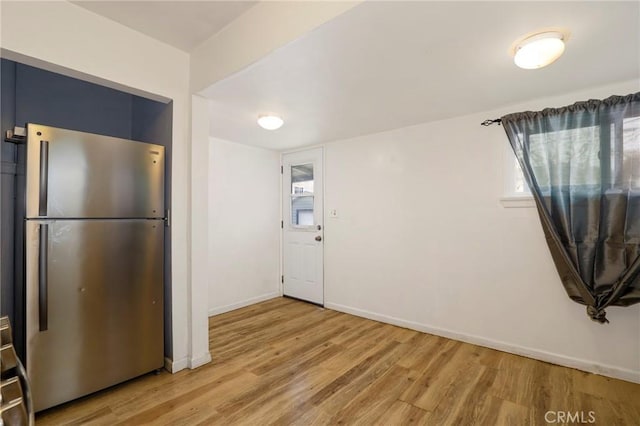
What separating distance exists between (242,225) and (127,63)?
2.41 metres

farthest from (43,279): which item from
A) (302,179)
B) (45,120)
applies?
(302,179)

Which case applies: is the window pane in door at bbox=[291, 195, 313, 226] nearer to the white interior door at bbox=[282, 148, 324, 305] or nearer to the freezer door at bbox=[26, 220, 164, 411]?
the white interior door at bbox=[282, 148, 324, 305]

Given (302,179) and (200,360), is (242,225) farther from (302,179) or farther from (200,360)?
(200,360)

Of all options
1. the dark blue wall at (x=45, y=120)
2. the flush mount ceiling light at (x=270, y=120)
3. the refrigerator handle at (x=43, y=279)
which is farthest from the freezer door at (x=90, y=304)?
the flush mount ceiling light at (x=270, y=120)

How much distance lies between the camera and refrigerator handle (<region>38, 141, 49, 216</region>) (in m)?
1.75

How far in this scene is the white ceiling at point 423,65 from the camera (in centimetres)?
148

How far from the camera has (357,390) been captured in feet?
6.82

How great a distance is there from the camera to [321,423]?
5.74ft

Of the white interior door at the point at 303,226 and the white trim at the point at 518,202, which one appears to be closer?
the white trim at the point at 518,202

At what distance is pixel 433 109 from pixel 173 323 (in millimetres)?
3014

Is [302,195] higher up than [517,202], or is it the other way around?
[302,195]

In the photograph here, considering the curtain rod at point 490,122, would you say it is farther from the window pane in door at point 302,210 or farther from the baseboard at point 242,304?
the baseboard at point 242,304

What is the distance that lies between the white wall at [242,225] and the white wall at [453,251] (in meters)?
0.99

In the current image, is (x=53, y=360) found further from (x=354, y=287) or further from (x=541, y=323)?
(x=541, y=323)
